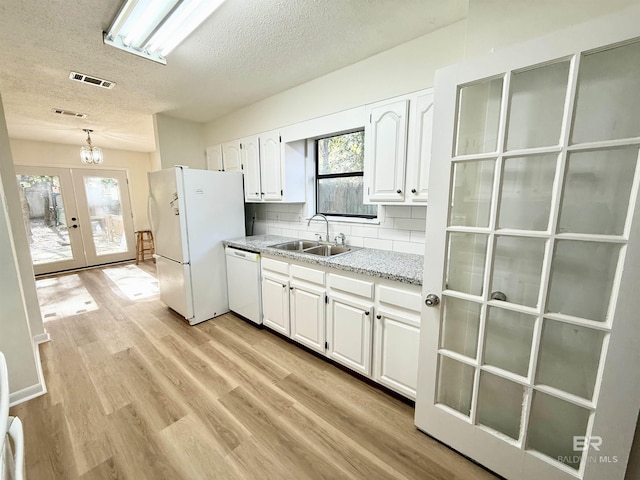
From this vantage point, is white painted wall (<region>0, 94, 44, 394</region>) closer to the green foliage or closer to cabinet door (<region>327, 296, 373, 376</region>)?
cabinet door (<region>327, 296, 373, 376</region>)

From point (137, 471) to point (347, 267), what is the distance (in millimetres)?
1598

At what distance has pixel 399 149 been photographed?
1854mm

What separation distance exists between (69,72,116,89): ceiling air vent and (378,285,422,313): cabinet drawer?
118 inches

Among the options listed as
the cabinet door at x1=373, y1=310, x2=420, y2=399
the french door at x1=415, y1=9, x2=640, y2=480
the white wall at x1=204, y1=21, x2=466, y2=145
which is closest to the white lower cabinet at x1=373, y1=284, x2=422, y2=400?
→ the cabinet door at x1=373, y1=310, x2=420, y2=399

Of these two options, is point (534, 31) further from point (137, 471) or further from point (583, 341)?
point (137, 471)

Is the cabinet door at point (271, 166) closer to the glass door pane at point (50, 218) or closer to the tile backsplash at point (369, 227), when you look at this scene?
the tile backsplash at point (369, 227)

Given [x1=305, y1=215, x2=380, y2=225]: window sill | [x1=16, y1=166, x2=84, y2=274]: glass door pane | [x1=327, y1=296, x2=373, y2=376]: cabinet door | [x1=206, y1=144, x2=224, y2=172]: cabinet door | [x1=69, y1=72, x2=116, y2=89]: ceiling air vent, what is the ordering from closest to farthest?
[x1=327, y1=296, x2=373, y2=376]: cabinet door, [x1=69, y1=72, x2=116, y2=89]: ceiling air vent, [x1=305, y1=215, x2=380, y2=225]: window sill, [x1=206, y1=144, x2=224, y2=172]: cabinet door, [x1=16, y1=166, x2=84, y2=274]: glass door pane

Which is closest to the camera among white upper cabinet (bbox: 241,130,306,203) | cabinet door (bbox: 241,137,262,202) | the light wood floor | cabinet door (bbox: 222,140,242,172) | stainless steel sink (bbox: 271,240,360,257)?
the light wood floor

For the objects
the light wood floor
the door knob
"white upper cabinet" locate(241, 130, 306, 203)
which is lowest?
the light wood floor

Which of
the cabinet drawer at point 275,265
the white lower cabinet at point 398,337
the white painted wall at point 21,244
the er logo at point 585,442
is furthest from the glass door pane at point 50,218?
the er logo at point 585,442

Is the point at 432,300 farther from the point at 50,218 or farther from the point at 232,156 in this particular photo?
the point at 50,218

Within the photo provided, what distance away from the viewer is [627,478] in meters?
1.07

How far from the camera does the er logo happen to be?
39.8 inches

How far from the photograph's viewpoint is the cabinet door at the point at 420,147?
1725mm
